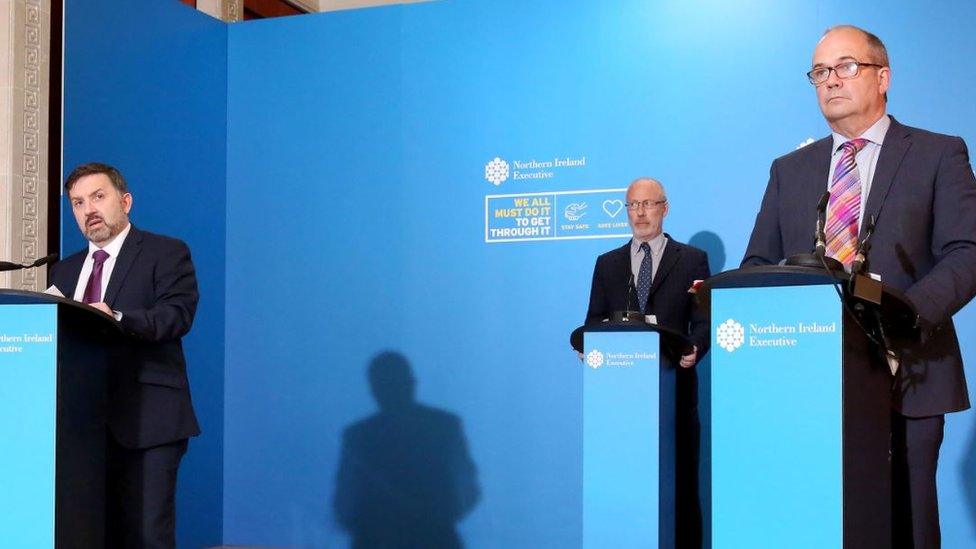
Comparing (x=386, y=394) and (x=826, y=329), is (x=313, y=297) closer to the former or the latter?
(x=386, y=394)

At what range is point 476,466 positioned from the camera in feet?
18.3

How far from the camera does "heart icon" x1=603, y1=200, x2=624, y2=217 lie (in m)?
5.36

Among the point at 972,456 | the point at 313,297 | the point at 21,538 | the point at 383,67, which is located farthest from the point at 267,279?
the point at 972,456

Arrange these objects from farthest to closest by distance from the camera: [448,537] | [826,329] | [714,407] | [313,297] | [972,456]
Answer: [313,297], [448,537], [972,456], [714,407], [826,329]

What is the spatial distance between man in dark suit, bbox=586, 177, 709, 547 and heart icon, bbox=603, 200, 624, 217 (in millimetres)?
760

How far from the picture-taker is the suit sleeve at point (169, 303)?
333 cm

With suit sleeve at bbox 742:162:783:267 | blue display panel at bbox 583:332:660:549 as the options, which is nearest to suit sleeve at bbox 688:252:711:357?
blue display panel at bbox 583:332:660:549

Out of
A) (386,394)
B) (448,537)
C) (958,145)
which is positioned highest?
(958,145)

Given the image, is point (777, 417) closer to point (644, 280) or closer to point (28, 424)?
point (28, 424)

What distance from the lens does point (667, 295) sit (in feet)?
14.5

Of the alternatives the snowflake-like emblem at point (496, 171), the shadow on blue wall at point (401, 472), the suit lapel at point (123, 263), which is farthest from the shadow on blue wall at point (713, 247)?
the suit lapel at point (123, 263)

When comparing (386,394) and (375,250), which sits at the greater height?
(375,250)

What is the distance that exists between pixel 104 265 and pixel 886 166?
2482 mm

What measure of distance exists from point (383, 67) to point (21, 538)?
3.59 metres
